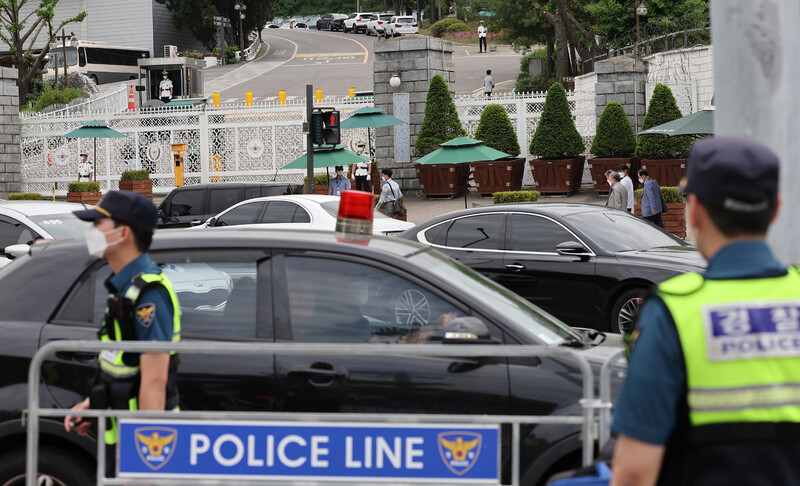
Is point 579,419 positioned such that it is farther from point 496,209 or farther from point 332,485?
point 496,209

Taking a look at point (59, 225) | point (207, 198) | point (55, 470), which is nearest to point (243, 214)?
point (207, 198)

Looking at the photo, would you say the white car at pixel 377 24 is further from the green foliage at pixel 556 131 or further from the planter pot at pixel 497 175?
the green foliage at pixel 556 131

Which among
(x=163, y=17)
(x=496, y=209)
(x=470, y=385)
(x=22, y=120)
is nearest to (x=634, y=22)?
(x=22, y=120)

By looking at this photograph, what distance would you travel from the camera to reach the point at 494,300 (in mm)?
5145

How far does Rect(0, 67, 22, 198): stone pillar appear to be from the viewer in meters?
30.6

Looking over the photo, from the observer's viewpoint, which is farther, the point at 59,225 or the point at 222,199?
the point at 222,199

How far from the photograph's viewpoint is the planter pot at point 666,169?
24.5 metres

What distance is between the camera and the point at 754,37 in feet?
12.1

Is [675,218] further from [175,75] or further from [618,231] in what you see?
[175,75]

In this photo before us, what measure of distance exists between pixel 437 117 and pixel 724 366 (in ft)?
81.8

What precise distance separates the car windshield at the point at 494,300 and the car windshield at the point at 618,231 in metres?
5.50

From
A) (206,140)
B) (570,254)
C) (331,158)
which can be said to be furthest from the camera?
(206,140)

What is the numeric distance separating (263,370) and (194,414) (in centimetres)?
65

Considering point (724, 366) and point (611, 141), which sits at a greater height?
point (611, 141)
